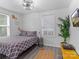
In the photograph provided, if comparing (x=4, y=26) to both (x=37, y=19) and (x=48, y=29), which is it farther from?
(x=48, y=29)

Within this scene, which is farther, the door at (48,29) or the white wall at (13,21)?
the door at (48,29)

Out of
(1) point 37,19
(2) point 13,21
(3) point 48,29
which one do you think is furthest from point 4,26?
(3) point 48,29

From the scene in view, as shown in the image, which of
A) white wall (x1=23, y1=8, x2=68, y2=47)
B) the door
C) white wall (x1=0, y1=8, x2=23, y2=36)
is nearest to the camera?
white wall (x1=0, y1=8, x2=23, y2=36)

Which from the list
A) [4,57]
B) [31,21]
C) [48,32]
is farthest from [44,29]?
[4,57]

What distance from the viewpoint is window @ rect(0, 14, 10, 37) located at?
426 cm

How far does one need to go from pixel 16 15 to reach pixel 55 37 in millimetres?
3023

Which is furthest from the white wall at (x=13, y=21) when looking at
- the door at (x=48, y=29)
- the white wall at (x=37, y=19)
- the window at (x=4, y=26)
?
the door at (x=48, y=29)

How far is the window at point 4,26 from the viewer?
4.26m

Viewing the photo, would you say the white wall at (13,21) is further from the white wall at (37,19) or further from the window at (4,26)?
the white wall at (37,19)

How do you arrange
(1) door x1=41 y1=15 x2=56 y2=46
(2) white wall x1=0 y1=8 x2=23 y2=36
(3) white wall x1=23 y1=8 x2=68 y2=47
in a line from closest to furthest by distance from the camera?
(2) white wall x1=0 y1=8 x2=23 y2=36 → (3) white wall x1=23 y1=8 x2=68 y2=47 → (1) door x1=41 y1=15 x2=56 y2=46

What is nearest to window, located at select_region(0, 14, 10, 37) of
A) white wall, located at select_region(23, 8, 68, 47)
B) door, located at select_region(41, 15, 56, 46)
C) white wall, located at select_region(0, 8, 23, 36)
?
white wall, located at select_region(0, 8, 23, 36)

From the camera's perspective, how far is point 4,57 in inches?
106

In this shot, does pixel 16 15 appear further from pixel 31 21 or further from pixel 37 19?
pixel 37 19

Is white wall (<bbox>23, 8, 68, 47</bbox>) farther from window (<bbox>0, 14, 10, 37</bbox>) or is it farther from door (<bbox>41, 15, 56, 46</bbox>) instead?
window (<bbox>0, 14, 10, 37</bbox>)
